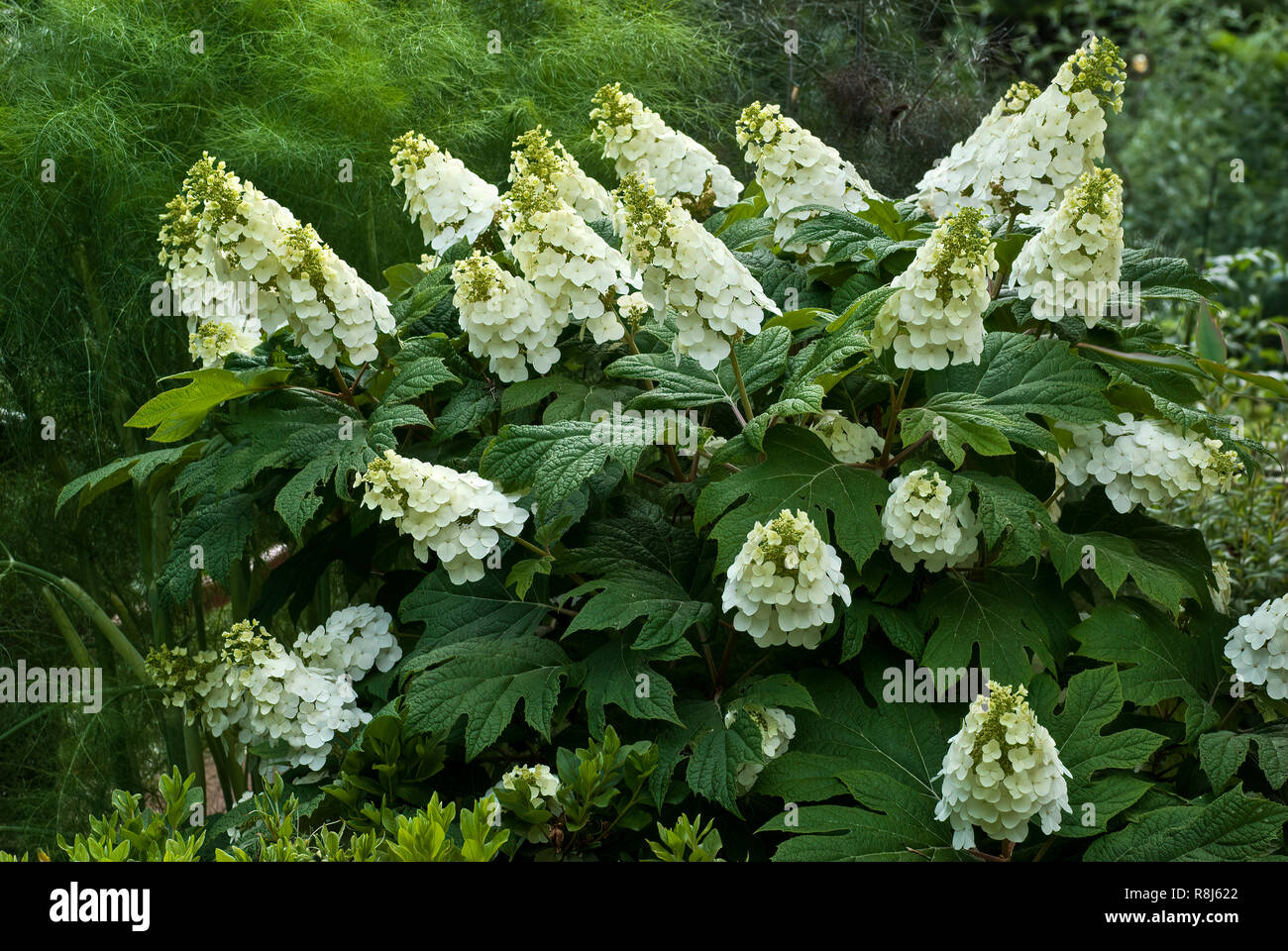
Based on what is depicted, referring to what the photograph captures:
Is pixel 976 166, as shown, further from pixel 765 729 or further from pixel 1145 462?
pixel 765 729

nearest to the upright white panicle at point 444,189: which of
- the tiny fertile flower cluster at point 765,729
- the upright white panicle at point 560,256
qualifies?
the upright white panicle at point 560,256

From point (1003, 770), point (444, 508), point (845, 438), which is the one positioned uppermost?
point (845, 438)

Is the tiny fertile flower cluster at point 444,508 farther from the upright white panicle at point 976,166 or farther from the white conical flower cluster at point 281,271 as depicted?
the upright white panicle at point 976,166

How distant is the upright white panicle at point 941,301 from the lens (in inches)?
66.9

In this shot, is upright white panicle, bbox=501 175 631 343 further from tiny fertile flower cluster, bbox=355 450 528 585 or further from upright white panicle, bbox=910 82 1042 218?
upright white panicle, bbox=910 82 1042 218

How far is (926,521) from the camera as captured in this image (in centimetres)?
180

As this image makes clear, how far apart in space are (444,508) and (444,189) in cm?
76

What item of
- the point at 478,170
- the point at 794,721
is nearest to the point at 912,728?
the point at 794,721

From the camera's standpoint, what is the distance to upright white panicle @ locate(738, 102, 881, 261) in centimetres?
231

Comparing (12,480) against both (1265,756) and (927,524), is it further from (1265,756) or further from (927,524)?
(1265,756)

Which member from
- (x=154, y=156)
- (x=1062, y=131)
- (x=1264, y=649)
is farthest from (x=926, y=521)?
(x=154, y=156)

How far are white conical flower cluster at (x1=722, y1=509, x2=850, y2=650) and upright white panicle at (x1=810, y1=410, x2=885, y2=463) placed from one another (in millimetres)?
285

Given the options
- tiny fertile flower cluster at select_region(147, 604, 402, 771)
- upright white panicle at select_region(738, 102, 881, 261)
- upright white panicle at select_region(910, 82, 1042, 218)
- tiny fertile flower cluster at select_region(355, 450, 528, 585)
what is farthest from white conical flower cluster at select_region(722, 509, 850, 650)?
upright white panicle at select_region(910, 82, 1042, 218)
